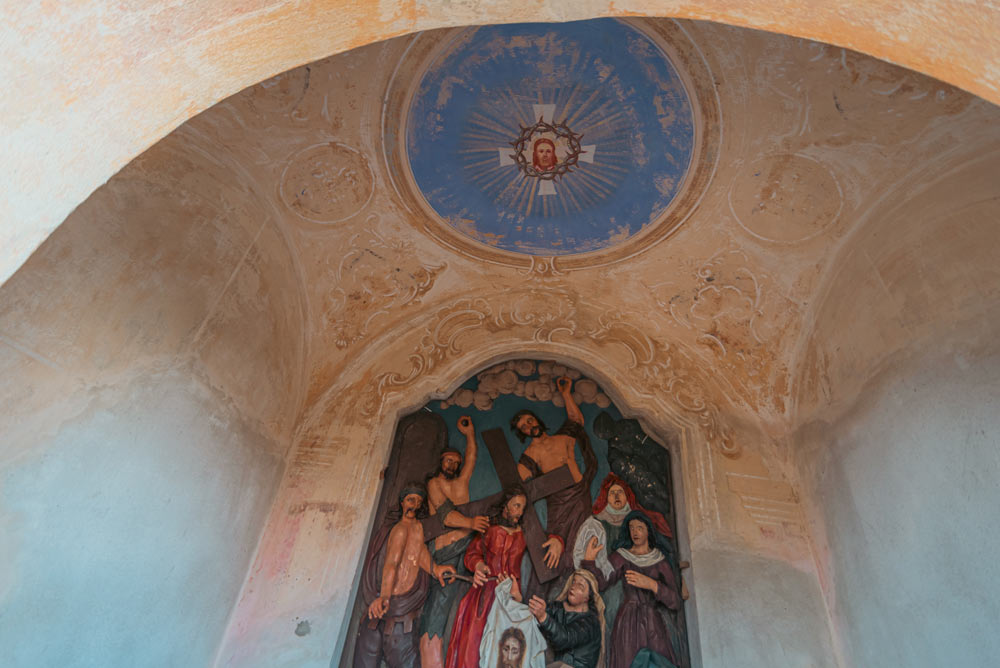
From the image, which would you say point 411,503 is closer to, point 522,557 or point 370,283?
point 522,557

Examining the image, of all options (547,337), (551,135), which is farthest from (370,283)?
(551,135)

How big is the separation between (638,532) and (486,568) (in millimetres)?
1319

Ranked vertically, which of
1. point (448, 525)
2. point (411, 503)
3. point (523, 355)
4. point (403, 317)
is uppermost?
point (403, 317)

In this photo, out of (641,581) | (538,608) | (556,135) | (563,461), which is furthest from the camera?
(563,461)

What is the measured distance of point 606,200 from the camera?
6094mm

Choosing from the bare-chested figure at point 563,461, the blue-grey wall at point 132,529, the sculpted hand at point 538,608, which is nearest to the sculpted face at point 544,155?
the bare-chested figure at point 563,461

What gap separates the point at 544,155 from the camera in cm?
589

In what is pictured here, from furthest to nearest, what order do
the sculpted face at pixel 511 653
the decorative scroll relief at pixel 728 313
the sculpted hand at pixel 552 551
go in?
the decorative scroll relief at pixel 728 313 < the sculpted hand at pixel 552 551 < the sculpted face at pixel 511 653

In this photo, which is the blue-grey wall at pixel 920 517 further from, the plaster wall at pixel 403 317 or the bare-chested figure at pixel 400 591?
the bare-chested figure at pixel 400 591

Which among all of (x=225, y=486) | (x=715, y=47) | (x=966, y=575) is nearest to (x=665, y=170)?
(x=715, y=47)

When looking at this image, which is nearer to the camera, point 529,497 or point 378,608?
point 378,608

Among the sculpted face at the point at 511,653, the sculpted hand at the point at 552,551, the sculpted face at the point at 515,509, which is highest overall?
the sculpted face at the point at 515,509

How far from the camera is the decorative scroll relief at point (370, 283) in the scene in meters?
6.37

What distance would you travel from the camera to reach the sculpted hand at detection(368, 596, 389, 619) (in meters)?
5.07
